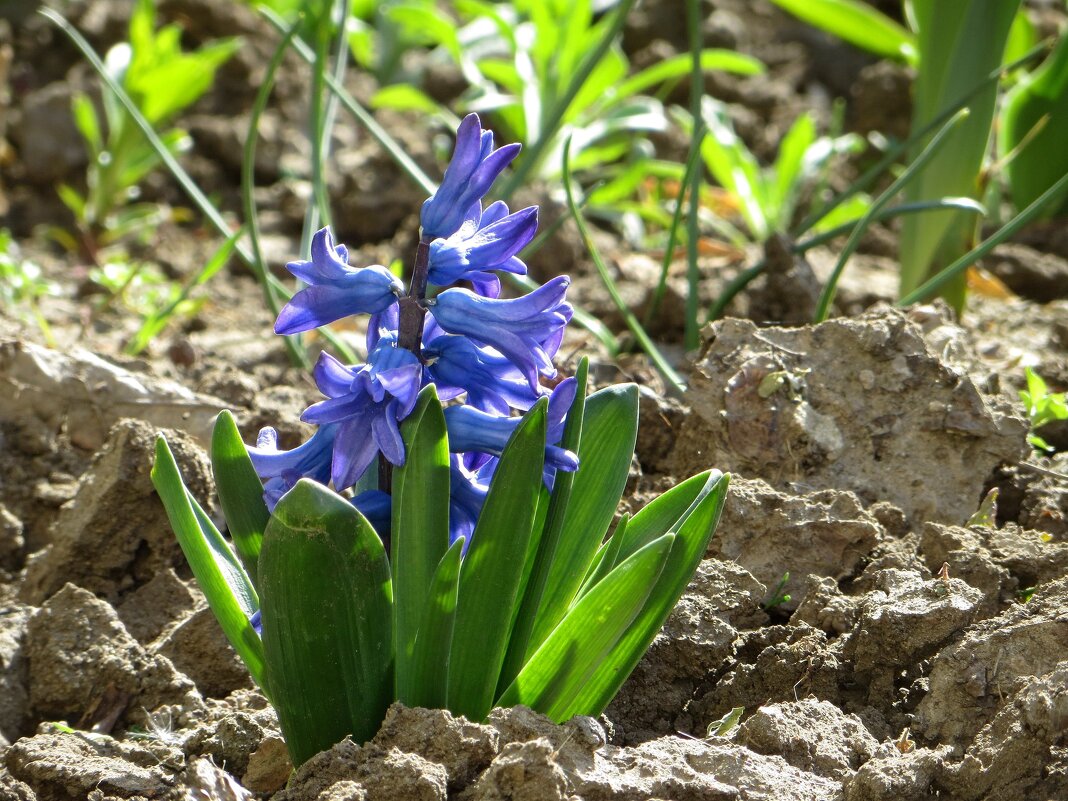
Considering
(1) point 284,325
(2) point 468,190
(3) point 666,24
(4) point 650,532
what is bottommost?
(4) point 650,532

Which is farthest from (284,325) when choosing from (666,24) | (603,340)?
(666,24)

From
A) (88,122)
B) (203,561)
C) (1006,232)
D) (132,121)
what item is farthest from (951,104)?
(88,122)

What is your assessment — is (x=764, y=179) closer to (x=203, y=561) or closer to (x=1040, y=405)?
(x=1040, y=405)

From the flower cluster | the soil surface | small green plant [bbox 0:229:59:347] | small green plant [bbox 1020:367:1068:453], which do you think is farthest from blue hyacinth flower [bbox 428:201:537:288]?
small green plant [bbox 0:229:59:347]

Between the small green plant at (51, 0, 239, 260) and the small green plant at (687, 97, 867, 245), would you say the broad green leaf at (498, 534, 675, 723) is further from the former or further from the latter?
the small green plant at (51, 0, 239, 260)

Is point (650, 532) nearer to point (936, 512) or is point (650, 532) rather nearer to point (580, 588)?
point (580, 588)

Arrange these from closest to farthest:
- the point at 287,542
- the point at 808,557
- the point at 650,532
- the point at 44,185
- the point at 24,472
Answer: the point at 287,542 < the point at 650,532 < the point at 808,557 < the point at 24,472 < the point at 44,185
